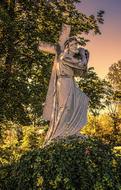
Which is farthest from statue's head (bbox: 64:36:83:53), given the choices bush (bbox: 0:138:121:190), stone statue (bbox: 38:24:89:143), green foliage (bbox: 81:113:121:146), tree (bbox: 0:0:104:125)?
green foliage (bbox: 81:113:121:146)

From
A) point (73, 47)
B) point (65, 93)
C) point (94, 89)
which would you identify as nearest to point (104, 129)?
point (94, 89)

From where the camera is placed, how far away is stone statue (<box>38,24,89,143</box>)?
11461mm

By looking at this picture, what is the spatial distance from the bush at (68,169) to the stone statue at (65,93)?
9.45 ft

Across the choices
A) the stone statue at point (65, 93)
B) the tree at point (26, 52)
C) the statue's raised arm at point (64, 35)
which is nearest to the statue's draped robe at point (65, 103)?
the stone statue at point (65, 93)

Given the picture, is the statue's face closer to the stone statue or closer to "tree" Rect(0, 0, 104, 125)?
the stone statue

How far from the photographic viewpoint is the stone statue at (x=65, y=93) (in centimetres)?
1146

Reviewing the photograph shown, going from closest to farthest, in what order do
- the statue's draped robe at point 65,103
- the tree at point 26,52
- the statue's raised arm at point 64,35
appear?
1. the statue's draped robe at point 65,103
2. the statue's raised arm at point 64,35
3. the tree at point 26,52

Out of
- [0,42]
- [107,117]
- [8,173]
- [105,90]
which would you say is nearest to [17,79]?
[0,42]

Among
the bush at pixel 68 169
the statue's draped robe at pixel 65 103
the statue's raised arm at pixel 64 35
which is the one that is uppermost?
the statue's raised arm at pixel 64 35

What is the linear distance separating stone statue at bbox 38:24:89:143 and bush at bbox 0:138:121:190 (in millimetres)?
2882

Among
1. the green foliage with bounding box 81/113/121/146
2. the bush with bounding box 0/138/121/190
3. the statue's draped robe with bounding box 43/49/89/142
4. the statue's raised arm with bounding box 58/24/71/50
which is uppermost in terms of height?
the green foliage with bounding box 81/113/121/146

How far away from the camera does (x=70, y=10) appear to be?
24.1 meters

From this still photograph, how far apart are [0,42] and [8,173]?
1262cm

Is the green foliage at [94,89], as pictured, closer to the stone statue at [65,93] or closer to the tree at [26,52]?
the tree at [26,52]
